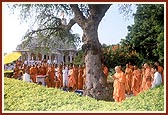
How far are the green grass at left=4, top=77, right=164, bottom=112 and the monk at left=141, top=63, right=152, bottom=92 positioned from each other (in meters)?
0.10

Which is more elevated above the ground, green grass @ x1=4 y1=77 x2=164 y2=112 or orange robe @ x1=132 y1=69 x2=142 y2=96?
orange robe @ x1=132 y1=69 x2=142 y2=96

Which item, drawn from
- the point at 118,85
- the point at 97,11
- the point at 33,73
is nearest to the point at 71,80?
the point at 33,73

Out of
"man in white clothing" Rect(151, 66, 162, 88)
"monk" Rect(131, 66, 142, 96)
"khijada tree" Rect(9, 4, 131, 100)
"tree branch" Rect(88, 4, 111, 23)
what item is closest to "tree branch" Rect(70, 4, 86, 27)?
"khijada tree" Rect(9, 4, 131, 100)

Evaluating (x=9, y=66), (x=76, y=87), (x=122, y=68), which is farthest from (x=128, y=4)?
(x=9, y=66)

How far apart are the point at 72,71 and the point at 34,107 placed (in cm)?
81

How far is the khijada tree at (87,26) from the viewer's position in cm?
771

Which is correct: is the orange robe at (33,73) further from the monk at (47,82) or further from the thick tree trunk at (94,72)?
the thick tree trunk at (94,72)

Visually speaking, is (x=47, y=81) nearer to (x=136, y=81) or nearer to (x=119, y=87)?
(x=119, y=87)

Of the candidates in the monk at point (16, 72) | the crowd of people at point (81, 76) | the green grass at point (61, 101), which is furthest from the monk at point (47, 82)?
the monk at point (16, 72)

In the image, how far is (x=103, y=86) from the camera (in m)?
7.87

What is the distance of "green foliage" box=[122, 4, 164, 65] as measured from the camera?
7.58 meters

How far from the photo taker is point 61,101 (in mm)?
7641

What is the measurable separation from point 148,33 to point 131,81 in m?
0.73

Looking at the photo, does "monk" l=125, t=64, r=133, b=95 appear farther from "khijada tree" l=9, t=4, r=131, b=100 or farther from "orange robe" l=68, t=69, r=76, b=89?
"orange robe" l=68, t=69, r=76, b=89
